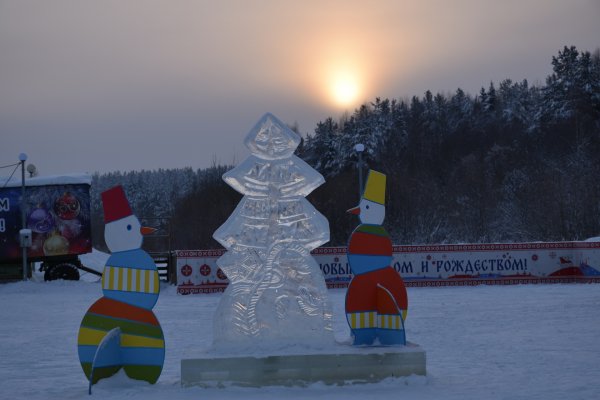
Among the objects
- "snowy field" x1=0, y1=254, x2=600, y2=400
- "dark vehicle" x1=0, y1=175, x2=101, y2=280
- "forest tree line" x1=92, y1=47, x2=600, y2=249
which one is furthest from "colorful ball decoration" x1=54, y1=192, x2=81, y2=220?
"forest tree line" x1=92, y1=47, x2=600, y2=249

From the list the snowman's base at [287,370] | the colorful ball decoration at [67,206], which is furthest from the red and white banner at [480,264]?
the snowman's base at [287,370]

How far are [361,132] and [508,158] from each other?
14396 millimetres

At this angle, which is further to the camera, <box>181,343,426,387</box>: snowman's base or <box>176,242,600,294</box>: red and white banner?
<box>176,242,600,294</box>: red and white banner

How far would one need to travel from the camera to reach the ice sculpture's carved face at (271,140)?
32.1ft

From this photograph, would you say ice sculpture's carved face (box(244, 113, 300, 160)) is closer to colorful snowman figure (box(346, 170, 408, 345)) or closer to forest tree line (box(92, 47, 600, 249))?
colorful snowman figure (box(346, 170, 408, 345))

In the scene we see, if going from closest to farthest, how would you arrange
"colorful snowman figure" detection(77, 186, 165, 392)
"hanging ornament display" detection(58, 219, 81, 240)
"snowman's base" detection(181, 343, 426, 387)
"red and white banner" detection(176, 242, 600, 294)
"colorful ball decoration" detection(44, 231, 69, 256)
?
"snowman's base" detection(181, 343, 426, 387) → "colorful snowman figure" detection(77, 186, 165, 392) → "red and white banner" detection(176, 242, 600, 294) → "colorful ball decoration" detection(44, 231, 69, 256) → "hanging ornament display" detection(58, 219, 81, 240)

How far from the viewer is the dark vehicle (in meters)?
28.0

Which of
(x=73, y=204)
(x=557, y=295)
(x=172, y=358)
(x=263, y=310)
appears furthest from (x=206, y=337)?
(x=73, y=204)

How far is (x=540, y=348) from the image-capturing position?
39.1 ft

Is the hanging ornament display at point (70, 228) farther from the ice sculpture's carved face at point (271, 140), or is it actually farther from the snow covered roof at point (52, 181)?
the ice sculpture's carved face at point (271, 140)

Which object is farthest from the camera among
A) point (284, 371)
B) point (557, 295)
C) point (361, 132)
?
point (361, 132)

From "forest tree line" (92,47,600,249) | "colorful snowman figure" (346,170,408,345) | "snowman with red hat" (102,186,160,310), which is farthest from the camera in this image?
"forest tree line" (92,47,600,249)

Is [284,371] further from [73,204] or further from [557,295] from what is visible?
[73,204]

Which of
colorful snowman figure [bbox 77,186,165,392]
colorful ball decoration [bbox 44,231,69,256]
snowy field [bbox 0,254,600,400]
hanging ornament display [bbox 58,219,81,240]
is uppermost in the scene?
hanging ornament display [bbox 58,219,81,240]
